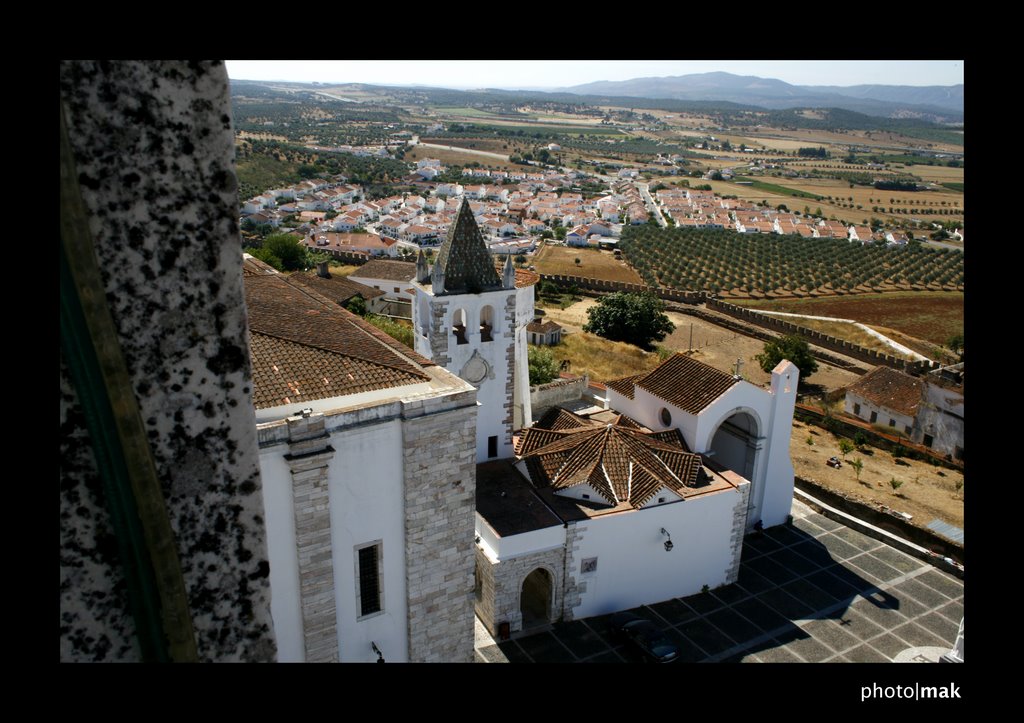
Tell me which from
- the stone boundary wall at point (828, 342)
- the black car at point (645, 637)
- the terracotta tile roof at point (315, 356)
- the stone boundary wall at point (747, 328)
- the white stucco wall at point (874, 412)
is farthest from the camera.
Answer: the stone boundary wall at point (747, 328)

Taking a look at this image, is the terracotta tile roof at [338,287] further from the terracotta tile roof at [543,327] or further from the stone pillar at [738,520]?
the stone pillar at [738,520]

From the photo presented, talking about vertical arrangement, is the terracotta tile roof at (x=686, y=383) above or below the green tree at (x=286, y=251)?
below

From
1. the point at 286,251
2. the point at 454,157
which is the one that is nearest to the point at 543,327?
the point at 286,251

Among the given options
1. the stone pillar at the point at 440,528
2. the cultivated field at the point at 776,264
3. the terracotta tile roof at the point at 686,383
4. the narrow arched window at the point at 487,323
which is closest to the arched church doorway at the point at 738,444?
the terracotta tile roof at the point at 686,383

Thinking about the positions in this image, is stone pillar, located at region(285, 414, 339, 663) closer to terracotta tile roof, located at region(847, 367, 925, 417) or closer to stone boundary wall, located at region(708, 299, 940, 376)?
terracotta tile roof, located at region(847, 367, 925, 417)

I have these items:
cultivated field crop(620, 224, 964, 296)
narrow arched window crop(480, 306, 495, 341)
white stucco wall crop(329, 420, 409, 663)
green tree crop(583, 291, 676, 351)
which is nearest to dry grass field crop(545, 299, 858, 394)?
green tree crop(583, 291, 676, 351)

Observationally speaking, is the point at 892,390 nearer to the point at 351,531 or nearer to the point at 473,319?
the point at 473,319
